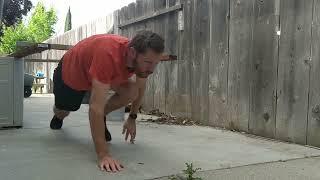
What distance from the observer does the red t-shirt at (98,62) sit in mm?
2938

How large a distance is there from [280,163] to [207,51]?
2261 millimetres

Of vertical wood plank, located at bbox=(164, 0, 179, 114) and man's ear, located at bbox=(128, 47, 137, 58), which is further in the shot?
vertical wood plank, located at bbox=(164, 0, 179, 114)

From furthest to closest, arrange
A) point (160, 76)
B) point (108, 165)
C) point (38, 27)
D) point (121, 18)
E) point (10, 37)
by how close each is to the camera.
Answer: point (38, 27)
point (10, 37)
point (121, 18)
point (160, 76)
point (108, 165)

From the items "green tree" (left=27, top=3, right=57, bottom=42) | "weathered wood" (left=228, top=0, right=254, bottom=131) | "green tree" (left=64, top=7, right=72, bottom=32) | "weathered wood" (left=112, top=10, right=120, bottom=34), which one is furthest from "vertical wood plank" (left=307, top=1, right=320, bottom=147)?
"green tree" (left=64, top=7, right=72, bottom=32)

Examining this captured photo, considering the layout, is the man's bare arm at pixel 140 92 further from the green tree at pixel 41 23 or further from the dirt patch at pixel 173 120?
the green tree at pixel 41 23

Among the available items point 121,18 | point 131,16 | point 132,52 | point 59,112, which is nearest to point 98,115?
point 132,52

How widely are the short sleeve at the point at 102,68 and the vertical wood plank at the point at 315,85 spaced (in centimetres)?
173

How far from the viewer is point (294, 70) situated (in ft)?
12.5

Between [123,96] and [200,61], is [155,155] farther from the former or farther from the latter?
[200,61]

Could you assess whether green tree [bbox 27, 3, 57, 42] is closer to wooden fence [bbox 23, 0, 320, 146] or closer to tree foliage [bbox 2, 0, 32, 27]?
tree foliage [bbox 2, 0, 32, 27]

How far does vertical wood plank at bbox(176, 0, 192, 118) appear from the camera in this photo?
555cm

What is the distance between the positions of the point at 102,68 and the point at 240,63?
6.56 ft

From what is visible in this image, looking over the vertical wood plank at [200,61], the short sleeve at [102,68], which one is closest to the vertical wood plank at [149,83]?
the vertical wood plank at [200,61]

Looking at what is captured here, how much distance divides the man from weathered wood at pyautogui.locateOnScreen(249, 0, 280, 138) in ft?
4.14
